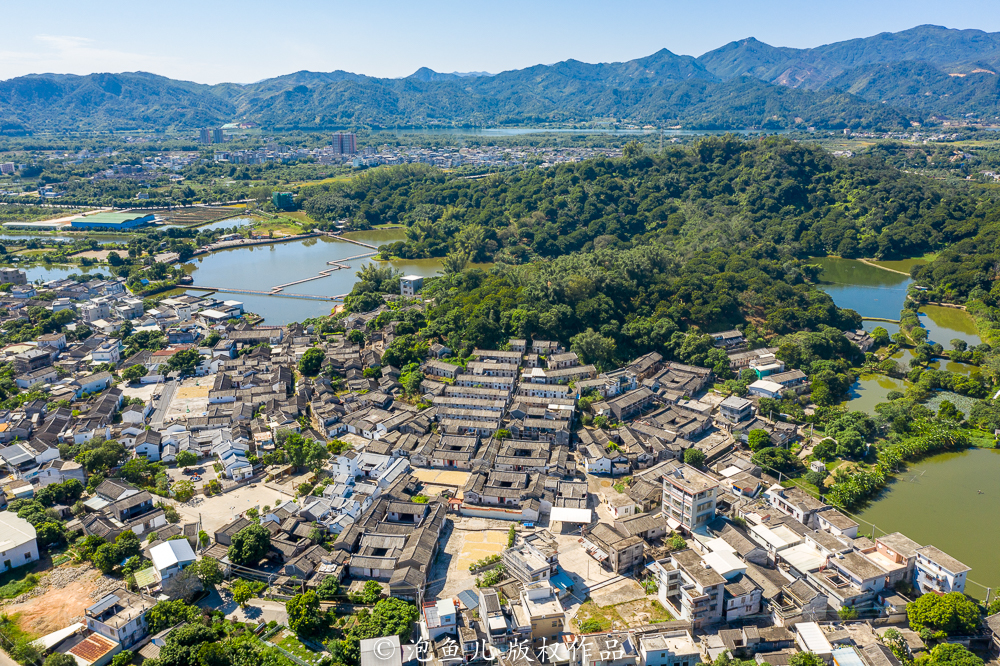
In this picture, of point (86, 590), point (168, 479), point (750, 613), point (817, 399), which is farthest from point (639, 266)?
point (86, 590)

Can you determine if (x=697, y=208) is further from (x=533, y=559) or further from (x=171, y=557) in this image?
(x=171, y=557)

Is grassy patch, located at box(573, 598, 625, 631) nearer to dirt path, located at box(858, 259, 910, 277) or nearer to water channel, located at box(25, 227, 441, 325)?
water channel, located at box(25, 227, 441, 325)

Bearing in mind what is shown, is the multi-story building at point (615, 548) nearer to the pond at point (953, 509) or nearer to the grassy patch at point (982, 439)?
the pond at point (953, 509)

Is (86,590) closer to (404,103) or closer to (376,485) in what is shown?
(376,485)

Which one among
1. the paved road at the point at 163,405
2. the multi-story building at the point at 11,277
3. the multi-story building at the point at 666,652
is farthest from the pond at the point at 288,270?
the multi-story building at the point at 666,652

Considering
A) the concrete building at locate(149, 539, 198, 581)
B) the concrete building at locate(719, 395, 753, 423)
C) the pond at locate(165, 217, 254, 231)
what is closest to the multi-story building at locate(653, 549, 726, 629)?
the concrete building at locate(719, 395, 753, 423)

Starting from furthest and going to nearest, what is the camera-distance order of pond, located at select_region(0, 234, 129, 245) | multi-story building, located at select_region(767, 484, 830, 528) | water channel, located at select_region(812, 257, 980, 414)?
pond, located at select_region(0, 234, 129, 245)
water channel, located at select_region(812, 257, 980, 414)
multi-story building, located at select_region(767, 484, 830, 528)

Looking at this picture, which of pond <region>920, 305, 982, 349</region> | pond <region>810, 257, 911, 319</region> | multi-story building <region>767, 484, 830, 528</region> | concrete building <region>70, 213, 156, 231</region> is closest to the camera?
multi-story building <region>767, 484, 830, 528</region>

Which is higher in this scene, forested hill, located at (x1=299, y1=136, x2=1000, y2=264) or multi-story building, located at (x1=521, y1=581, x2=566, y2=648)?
forested hill, located at (x1=299, y1=136, x2=1000, y2=264)
